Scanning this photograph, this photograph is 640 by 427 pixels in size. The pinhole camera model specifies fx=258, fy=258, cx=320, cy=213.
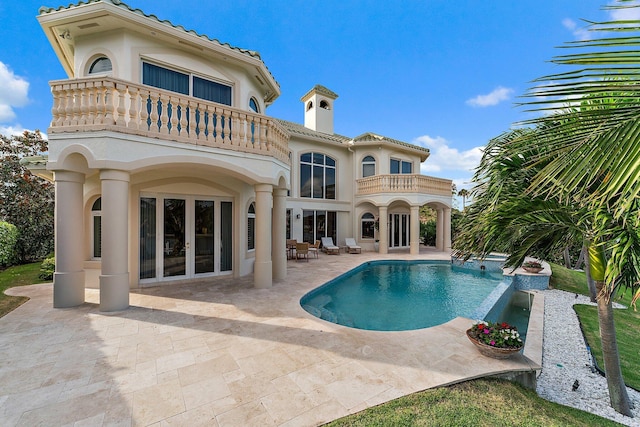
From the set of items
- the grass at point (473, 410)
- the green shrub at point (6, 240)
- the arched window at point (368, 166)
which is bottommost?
the grass at point (473, 410)

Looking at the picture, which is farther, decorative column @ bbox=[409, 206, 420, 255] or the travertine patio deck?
decorative column @ bbox=[409, 206, 420, 255]

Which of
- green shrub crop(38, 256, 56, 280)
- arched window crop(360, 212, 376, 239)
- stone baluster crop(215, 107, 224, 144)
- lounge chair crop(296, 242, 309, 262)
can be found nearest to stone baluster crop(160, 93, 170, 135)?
stone baluster crop(215, 107, 224, 144)

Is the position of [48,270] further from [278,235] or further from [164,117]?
[278,235]

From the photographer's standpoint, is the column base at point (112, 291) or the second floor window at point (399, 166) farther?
the second floor window at point (399, 166)

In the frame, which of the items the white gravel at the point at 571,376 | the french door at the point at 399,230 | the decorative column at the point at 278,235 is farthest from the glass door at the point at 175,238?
the french door at the point at 399,230

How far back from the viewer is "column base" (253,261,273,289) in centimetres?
841

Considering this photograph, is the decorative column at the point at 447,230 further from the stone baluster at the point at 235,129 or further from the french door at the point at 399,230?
the stone baluster at the point at 235,129

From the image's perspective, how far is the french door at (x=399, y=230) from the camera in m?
20.7

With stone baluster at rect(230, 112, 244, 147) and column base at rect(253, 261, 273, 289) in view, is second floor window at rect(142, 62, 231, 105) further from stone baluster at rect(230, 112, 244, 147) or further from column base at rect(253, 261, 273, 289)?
column base at rect(253, 261, 273, 289)

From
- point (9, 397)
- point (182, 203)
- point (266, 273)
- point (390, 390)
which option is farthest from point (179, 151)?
point (390, 390)

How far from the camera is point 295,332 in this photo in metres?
5.30

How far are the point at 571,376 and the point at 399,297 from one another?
181 inches

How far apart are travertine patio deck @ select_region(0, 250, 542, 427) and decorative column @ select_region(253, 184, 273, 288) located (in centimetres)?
181

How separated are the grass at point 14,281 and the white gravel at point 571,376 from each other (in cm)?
1178
